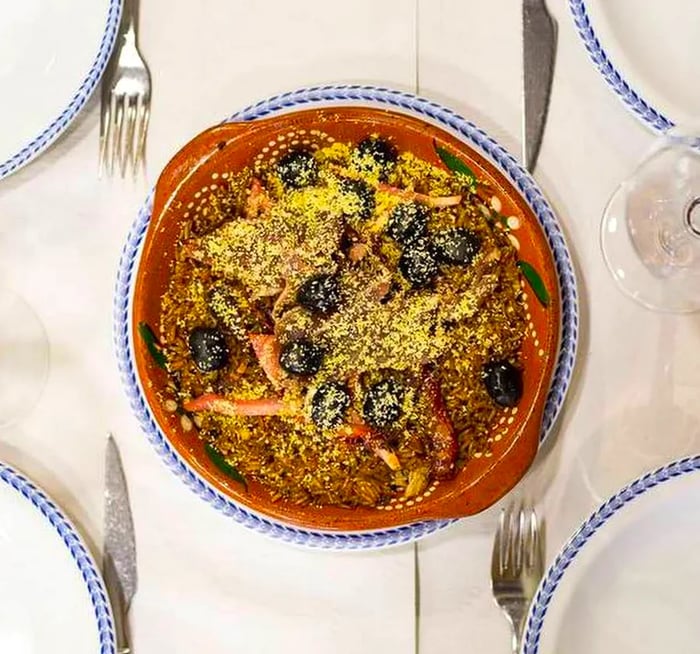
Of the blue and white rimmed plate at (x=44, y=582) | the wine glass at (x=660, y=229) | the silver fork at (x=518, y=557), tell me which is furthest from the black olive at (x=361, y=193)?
the blue and white rimmed plate at (x=44, y=582)

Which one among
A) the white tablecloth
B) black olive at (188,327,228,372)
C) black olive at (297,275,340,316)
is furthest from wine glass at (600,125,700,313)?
black olive at (188,327,228,372)

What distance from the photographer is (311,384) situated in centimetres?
112

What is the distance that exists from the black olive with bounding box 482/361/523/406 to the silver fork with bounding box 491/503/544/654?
0.18m

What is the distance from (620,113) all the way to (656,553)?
0.55 meters

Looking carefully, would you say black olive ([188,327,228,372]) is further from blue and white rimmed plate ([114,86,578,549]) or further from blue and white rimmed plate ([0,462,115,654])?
A: blue and white rimmed plate ([0,462,115,654])

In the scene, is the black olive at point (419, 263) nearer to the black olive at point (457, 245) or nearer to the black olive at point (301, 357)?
the black olive at point (457, 245)

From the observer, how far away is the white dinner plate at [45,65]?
1.19 m

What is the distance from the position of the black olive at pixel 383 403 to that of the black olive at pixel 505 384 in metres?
0.11

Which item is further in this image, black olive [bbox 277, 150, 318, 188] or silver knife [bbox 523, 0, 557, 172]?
silver knife [bbox 523, 0, 557, 172]

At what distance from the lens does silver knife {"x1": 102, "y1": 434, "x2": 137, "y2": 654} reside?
1238 millimetres

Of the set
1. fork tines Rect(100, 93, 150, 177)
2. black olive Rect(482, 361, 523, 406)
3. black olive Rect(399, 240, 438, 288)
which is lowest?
black olive Rect(482, 361, 523, 406)

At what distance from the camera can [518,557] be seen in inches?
47.7

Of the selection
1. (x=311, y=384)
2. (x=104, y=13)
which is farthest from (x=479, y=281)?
(x=104, y=13)

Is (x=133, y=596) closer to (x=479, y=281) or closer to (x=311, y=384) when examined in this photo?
(x=311, y=384)
